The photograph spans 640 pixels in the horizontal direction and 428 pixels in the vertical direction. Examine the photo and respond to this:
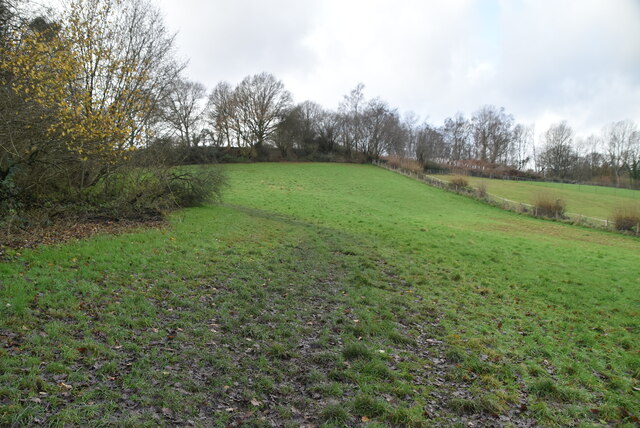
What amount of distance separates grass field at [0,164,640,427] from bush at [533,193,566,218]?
19.3 metres

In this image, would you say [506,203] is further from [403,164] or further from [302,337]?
[302,337]

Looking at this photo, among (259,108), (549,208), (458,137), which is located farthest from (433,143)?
(549,208)

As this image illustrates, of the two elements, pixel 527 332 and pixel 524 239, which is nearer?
pixel 527 332

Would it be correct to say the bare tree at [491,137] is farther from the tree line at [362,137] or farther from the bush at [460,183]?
the bush at [460,183]

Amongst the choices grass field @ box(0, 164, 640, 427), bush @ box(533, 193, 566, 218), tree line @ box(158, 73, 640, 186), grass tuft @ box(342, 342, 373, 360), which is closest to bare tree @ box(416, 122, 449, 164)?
tree line @ box(158, 73, 640, 186)

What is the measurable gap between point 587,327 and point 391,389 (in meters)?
6.19

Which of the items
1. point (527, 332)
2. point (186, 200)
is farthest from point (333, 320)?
point (186, 200)

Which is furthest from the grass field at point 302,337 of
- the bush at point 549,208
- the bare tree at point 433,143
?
the bare tree at point 433,143

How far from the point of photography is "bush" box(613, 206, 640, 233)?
89.6 feet

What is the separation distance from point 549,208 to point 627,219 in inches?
230

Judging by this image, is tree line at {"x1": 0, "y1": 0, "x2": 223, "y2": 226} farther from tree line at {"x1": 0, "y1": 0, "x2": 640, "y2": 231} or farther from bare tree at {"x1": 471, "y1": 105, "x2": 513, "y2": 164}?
bare tree at {"x1": 471, "y1": 105, "x2": 513, "y2": 164}

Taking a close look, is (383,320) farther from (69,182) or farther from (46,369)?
(69,182)

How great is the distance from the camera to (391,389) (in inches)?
215

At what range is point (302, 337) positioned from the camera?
7023 millimetres
